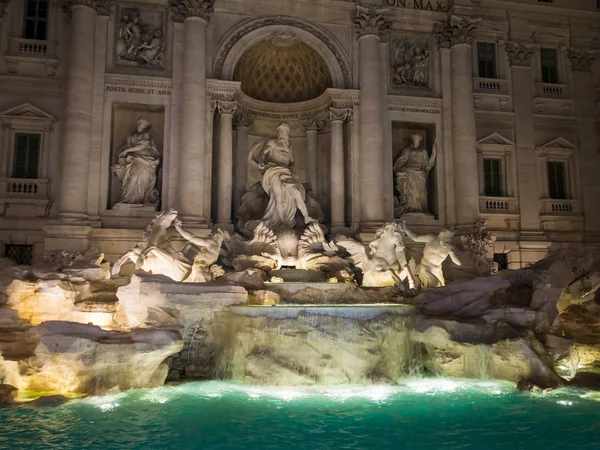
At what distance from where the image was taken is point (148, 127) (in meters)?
17.9

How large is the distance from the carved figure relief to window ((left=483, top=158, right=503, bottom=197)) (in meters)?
3.76

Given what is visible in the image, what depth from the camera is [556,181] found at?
69.1 ft

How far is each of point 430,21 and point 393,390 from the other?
14.5 metres

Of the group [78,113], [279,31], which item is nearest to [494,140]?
[279,31]

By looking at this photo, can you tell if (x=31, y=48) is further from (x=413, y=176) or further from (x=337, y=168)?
(x=413, y=176)

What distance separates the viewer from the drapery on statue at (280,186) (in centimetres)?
1711

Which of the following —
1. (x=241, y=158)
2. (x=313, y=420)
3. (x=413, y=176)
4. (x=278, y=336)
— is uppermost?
(x=241, y=158)

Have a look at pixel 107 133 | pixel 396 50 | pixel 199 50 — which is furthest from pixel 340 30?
pixel 107 133

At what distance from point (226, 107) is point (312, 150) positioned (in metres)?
3.70

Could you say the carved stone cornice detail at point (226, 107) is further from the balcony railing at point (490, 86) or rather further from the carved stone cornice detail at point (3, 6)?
the balcony railing at point (490, 86)

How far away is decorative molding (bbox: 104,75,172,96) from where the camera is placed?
1752 centimetres

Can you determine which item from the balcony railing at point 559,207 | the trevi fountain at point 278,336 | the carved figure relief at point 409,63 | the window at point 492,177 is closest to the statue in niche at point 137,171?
the trevi fountain at point 278,336

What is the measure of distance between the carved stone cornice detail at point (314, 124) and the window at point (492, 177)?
6.15m

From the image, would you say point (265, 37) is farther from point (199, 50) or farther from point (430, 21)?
point (430, 21)
